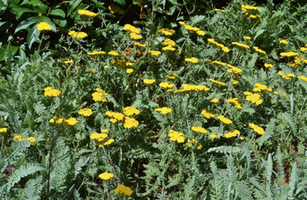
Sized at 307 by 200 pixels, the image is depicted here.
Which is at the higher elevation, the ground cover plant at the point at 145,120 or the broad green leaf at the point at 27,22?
the broad green leaf at the point at 27,22

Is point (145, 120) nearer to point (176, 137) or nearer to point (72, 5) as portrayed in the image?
point (176, 137)

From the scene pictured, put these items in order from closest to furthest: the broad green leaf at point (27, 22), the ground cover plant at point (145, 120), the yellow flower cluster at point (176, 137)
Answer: the ground cover plant at point (145, 120), the yellow flower cluster at point (176, 137), the broad green leaf at point (27, 22)

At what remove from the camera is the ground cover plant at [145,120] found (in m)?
2.04

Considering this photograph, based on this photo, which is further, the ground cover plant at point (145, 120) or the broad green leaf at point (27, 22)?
the broad green leaf at point (27, 22)

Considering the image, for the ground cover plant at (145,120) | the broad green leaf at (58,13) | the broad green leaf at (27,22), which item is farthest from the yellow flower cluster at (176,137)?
the broad green leaf at (27,22)

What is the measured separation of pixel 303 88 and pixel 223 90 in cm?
92

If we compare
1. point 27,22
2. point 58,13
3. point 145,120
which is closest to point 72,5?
point 58,13

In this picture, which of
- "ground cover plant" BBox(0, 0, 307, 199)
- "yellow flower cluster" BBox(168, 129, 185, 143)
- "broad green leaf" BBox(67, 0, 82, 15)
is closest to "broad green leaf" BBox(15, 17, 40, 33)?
"ground cover plant" BBox(0, 0, 307, 199)

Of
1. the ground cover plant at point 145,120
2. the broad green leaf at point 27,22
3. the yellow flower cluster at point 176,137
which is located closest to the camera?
the ground cover plant at point 145,120

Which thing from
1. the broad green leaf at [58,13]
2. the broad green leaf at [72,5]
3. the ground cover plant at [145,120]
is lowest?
the ground cover plant at [145,120]

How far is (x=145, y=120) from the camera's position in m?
2.90

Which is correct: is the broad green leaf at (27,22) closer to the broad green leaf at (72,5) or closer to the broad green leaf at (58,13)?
the broad green leaf at (58,13)

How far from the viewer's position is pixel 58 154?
82.2 inches

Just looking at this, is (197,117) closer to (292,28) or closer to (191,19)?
(191,19)
